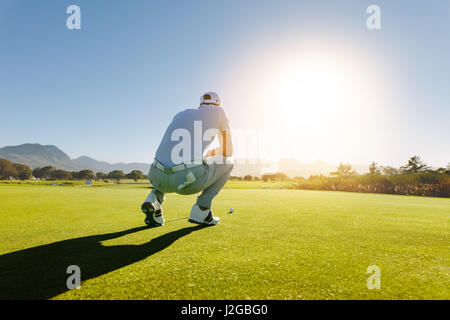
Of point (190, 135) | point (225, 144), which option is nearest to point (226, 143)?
point (225, 144)

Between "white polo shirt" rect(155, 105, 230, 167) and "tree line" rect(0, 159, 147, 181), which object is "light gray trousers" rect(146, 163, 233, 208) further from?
"tree line" rect(0, 159, 147, 181)

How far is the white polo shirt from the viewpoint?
3.19 metres

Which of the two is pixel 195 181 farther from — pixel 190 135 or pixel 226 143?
pixel 226 143

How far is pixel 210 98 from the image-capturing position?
4.17 meters

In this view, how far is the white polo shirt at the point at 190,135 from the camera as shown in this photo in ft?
10.5

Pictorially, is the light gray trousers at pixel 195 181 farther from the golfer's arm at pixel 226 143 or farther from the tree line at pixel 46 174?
the tree line at pixel 46 174

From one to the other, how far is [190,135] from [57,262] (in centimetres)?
225

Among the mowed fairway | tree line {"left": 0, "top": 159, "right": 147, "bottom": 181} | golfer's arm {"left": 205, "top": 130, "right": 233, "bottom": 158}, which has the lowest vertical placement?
tree line {"left": 0, "top": 159, "right": 147, "bottom": 181}

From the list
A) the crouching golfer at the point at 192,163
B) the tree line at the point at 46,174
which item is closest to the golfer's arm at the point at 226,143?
the crouching golfer at the point at 192,163

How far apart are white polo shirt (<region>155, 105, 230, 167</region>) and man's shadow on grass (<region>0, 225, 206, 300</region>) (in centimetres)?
121

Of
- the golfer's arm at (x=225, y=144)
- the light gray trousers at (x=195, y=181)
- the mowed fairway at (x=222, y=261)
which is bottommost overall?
the mowed fairway at (x=222, y=261)

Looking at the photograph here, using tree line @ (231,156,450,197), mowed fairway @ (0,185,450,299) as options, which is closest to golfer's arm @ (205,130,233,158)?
mowed fairway @ (0,185,450,299)
